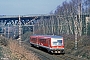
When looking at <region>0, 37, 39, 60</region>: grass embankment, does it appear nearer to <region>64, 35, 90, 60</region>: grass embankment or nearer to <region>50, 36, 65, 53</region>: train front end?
<region>64, 35, 90, 60</region>: grass embankment

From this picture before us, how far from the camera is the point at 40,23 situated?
287ft

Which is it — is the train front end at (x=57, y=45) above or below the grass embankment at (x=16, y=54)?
below

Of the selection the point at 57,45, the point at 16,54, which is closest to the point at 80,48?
the point at 57,45

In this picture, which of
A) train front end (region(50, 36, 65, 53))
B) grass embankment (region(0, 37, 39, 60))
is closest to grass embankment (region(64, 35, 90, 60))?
train front end (region(50, 36, 65, 53))

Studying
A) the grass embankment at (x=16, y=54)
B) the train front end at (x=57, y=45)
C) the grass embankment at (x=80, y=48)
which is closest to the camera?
the grass embankment at (x=16, y=54)

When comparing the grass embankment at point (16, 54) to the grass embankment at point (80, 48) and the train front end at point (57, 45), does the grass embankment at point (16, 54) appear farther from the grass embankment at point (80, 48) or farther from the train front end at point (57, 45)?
the train front end at point (57, 45)

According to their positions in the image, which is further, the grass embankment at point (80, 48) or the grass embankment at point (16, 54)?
the grass embankment at point (80, 48)

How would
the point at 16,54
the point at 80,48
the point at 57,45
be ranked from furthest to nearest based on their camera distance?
1. the point at 80,48
2. the point at 57,45
3. the point at 16,54

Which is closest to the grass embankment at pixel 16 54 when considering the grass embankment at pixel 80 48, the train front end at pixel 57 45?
the grass embankment at pixel 80 48

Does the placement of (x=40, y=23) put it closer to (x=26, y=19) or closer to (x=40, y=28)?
(x=40, y=28)

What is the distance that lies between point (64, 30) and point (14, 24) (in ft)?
105

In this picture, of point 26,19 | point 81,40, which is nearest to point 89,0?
point 81,40

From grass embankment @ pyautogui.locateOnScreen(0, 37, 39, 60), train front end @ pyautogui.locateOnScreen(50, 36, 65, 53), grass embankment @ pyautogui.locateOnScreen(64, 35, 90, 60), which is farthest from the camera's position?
train front end @ pyautogui.locateOnScreen(50, 36, 65, 53)

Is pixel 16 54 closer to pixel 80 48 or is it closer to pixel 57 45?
pixel 57 45
